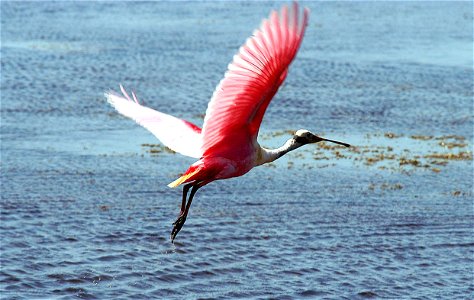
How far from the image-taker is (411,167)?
623 inches

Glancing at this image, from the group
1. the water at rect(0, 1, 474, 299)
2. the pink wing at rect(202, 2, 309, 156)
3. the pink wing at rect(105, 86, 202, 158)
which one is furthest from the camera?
the water at rect(0, 1, 474, 299)

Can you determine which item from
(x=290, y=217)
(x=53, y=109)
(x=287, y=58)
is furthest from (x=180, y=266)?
(x=53, y=109)

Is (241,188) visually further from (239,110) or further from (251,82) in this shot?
(251,82)

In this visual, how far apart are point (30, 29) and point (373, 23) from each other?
11104mm

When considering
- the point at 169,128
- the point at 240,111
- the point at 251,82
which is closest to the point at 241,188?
the point at 169,128

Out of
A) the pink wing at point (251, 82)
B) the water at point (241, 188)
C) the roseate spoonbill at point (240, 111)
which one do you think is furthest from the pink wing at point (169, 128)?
the water at point (241, 188)

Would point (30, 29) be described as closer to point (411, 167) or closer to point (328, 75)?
point (328, 75)

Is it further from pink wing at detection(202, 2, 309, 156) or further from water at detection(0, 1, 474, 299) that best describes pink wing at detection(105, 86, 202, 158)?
water at detection(0, 1, 474, 299)

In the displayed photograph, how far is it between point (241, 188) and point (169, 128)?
257 inches

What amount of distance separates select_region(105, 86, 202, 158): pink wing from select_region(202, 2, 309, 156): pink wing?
0.95 feet

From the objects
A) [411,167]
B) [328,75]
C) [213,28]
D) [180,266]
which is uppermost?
[213,28]

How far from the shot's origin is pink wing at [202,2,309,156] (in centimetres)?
577

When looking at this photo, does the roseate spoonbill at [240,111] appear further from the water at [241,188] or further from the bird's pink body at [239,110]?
the water at [241,188]

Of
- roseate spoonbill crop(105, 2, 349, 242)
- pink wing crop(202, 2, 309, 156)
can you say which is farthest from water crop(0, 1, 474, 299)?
pink wing crop(202, 2, 309, 156)
